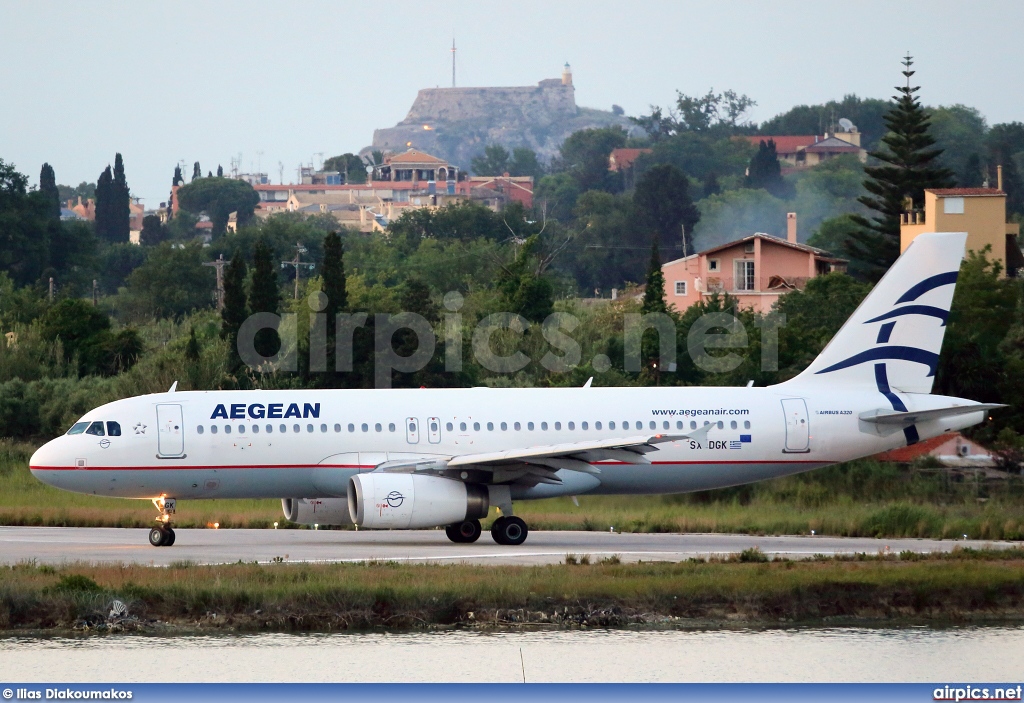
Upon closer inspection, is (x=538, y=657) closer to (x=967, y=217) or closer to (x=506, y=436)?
(x=506, y=436)

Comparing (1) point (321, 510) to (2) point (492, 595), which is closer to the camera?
(2) point (492, 595)

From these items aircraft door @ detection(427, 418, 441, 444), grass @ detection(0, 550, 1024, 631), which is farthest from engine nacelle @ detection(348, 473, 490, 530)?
grass @ detection(0, 550, 1024, 631)

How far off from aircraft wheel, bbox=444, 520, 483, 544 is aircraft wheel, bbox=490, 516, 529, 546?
2.22 ft

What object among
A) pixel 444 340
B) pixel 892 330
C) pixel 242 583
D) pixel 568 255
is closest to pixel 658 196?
pixel 568 255

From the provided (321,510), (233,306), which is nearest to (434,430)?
(321,510)

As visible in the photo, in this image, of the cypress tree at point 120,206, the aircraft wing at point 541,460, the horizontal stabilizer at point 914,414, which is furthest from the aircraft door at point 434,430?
the cypress tree at point 120,206

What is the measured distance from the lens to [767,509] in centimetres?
3681

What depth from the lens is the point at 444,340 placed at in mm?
58594

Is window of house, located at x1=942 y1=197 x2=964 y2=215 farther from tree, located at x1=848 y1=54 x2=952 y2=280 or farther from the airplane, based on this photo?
the airplane

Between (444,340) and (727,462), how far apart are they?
2774 centimetres

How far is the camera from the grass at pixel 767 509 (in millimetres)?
32969

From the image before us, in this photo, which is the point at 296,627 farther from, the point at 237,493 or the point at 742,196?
the point at 742,196

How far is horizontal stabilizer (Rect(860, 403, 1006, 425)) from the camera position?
31609mm

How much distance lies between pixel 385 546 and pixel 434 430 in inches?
97.1
